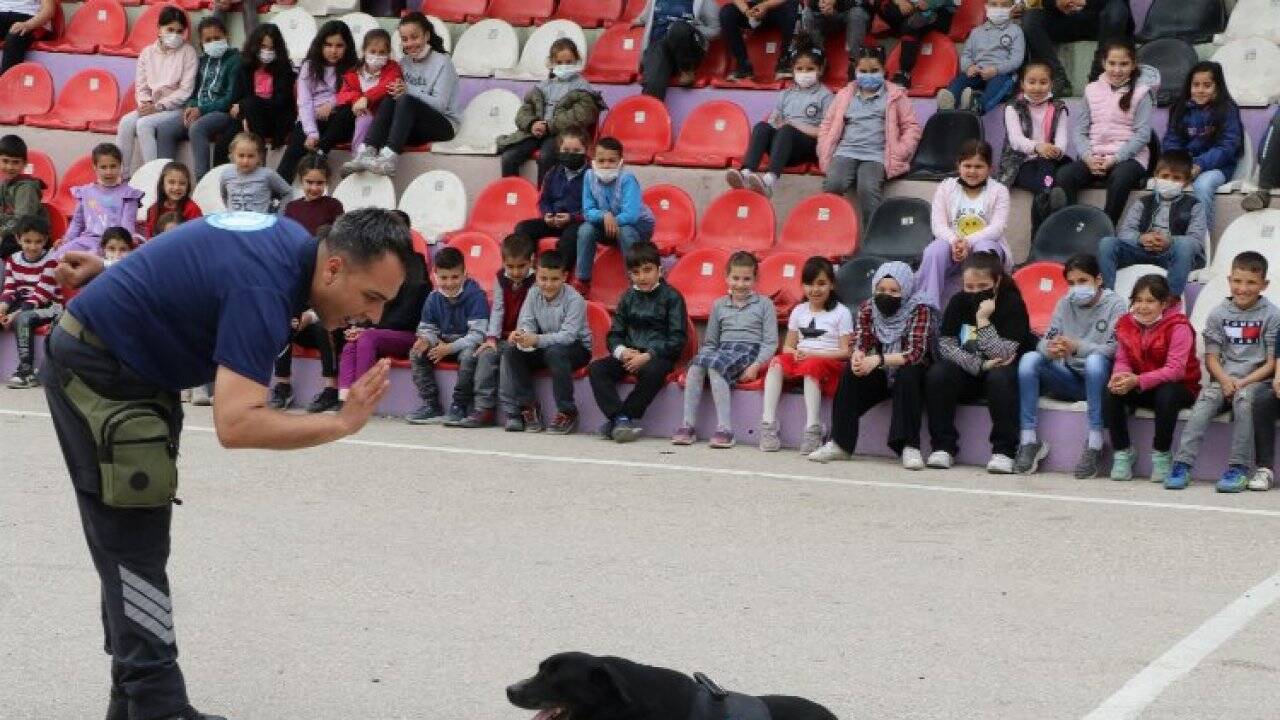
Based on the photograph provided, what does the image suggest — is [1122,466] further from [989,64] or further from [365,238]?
[365,238]

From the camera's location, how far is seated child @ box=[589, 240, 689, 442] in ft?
38.3

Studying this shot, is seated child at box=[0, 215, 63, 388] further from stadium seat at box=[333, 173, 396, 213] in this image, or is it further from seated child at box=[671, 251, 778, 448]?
seated child at box=[671, 251, 778, 448]

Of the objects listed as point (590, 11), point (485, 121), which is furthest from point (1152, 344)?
point (590, 11)

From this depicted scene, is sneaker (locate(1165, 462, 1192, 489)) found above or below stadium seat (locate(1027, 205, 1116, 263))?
below

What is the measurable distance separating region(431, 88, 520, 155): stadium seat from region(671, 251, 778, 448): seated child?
380 cm

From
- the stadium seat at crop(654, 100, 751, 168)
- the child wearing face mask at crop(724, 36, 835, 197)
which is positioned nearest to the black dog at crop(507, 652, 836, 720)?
the child wearing face mask at crop(724, 36, 835, 197)

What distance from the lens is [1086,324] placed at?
1097 centimetres

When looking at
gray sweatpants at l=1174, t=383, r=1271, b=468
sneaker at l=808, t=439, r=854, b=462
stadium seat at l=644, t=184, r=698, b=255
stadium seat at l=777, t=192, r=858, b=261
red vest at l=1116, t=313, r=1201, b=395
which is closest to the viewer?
gray sweatpants at l=1174, t=383, r=1271, b=468

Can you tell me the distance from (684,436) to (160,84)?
6.67 meters

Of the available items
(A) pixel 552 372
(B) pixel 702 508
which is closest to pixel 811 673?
(B) pixel 702 508

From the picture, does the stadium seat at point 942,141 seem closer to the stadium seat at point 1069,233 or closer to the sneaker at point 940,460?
the stadium seat at point 1069,233

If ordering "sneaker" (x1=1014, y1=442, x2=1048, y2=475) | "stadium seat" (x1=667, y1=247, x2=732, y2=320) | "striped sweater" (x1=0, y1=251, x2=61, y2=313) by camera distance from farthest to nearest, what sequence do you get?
"striped sweater" (x1=0, y1=251, x2=61, y2=313) → "stadium seat" (x1=667, y1=247, x2=732, y2=320) → "sneaker" (x1=1014, y1=442, x2=1048, y2=475)

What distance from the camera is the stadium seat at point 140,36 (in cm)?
1730

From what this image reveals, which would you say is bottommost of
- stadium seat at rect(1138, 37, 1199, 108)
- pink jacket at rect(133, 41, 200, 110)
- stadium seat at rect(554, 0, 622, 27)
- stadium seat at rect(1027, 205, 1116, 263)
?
stadium seat at rect(1027, 205, 1116, 263)
